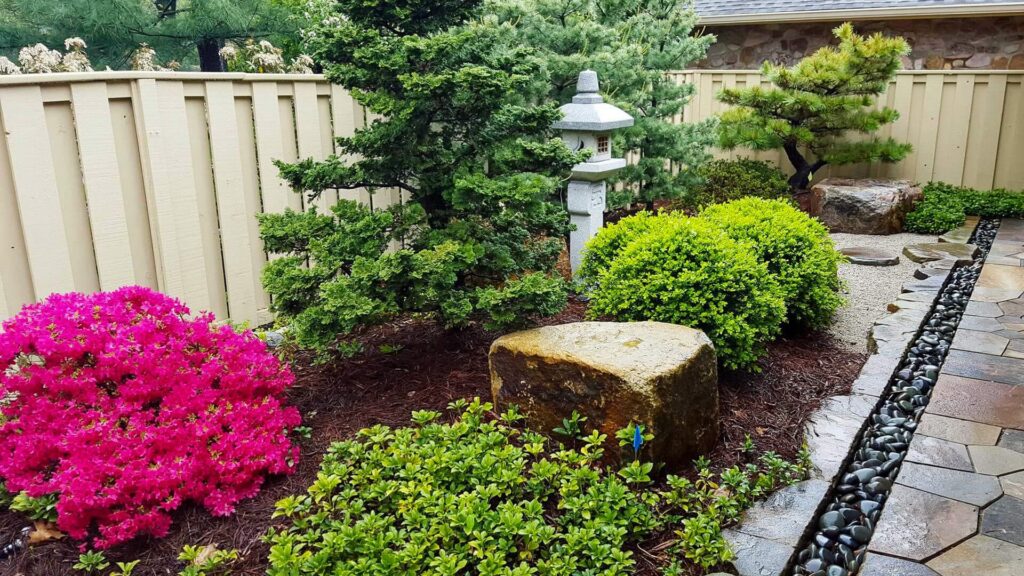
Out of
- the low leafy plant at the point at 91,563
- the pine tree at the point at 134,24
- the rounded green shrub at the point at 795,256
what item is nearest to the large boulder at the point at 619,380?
the rounded green shrub at the point at 795,256

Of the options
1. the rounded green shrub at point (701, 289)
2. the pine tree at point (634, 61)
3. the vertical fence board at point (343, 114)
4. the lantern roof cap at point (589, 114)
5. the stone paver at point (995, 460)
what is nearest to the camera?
the stone paver at point (995, 460)

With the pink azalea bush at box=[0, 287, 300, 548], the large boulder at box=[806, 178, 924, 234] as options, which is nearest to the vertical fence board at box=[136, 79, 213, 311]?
the pink azalea bush at box=[0, 287, 300, 548]

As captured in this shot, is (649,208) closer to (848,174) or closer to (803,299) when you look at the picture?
(848,174)

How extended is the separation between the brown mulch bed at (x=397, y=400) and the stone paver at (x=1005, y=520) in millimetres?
686

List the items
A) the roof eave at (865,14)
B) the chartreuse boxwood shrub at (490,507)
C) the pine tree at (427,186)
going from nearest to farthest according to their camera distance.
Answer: the chartreuse boxwood shrub at (490,507) < the pine tree at (427,186) < the roof eave at (865,14)

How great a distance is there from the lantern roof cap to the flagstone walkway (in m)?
2.47

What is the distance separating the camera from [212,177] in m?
3.99

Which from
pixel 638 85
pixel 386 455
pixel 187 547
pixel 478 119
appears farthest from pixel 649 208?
pixel 187 547

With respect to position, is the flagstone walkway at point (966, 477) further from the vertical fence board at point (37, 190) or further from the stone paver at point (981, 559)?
the vertical fence board at point (37, 190)

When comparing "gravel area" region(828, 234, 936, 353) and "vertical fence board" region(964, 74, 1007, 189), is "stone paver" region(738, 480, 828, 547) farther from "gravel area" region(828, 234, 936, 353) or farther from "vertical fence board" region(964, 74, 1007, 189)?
"vertical fence board" region(964, 74, 1007, 189)

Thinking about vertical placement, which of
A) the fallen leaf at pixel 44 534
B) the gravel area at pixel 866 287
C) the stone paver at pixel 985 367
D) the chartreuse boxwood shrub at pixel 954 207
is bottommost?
the stone paver at pixel 985 367

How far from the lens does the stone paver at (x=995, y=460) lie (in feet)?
9.62

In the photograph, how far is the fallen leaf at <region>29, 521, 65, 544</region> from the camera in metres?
2.39

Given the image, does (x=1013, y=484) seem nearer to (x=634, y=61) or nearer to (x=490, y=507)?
(x=490, y=507)
